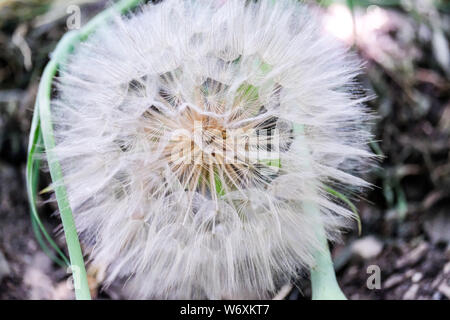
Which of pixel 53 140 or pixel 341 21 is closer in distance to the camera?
pixel 53 140

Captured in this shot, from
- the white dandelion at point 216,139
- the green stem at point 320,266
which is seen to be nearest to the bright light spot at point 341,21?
the white dandelion at point 216,139

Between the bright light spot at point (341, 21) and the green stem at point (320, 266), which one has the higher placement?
the bright light spot at point (341, 21)

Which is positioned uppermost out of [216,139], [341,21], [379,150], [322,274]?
[341,21]

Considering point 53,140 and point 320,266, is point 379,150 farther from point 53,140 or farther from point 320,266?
point 53,140

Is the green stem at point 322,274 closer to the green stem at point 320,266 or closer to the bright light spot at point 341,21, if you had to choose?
the green stem at point 320,266

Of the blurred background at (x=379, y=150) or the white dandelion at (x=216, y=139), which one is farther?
the blurred background at (x=379, y=150)

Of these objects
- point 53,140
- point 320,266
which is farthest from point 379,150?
point 53,140

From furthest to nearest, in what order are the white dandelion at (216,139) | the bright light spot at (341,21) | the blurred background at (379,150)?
the bright light spot at (341,21) → the blurred background at (379,150) → the white dandelion at (216,139)

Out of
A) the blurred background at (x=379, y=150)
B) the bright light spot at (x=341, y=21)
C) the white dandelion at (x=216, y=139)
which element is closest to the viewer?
the white dandelion at (x=216, y=139)
